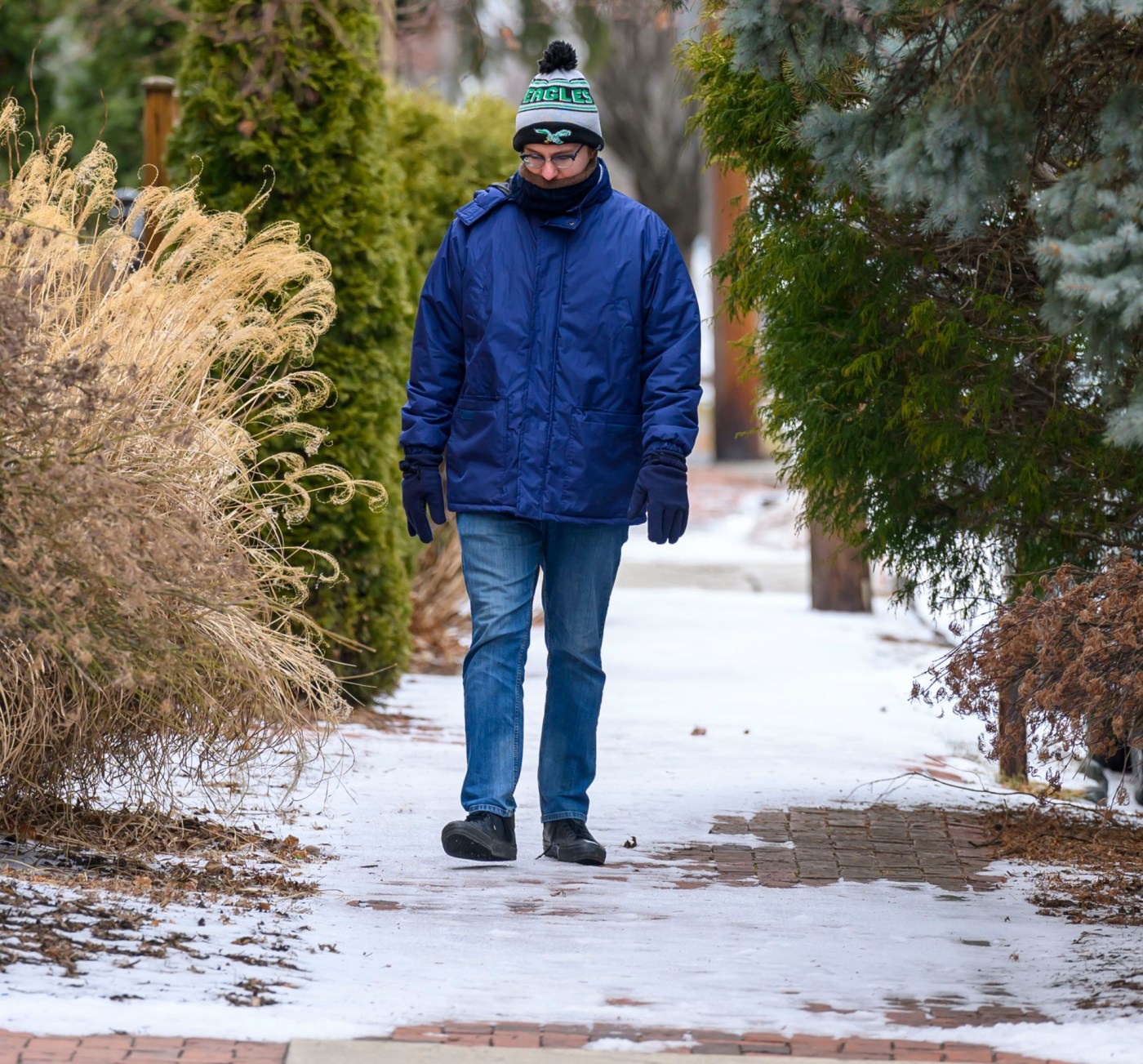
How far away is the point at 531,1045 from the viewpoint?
10.2ft

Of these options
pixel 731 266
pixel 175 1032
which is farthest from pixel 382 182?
pixel 175 1032

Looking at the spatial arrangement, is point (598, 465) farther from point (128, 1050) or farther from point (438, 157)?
point (438, 157)

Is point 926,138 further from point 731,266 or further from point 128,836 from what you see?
point 128,836

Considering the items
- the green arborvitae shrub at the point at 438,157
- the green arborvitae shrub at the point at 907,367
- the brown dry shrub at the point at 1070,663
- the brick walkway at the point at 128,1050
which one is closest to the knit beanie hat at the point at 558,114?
the green arborvitae shrub at the point at 907,367

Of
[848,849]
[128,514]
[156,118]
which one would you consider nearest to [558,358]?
[128,514]

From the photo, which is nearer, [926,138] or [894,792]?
[926,138]

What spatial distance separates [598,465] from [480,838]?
984 millimetres

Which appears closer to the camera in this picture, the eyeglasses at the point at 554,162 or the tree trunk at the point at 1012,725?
the tree trunk at the point at 1012,725

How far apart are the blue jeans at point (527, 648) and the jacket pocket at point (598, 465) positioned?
0.25 feet

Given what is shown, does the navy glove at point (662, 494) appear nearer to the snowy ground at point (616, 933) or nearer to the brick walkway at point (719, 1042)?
the snowy ground at point (616, 933)

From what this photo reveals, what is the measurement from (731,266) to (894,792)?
6.04 ft

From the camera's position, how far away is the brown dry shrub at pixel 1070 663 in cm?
393

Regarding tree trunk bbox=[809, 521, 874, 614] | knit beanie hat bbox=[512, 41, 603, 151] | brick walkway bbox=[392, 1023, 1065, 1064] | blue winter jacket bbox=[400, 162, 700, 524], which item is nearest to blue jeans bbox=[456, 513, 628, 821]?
blue winter jacket bbox=[400, 162, 700, 524]

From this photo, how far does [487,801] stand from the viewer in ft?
14.8
